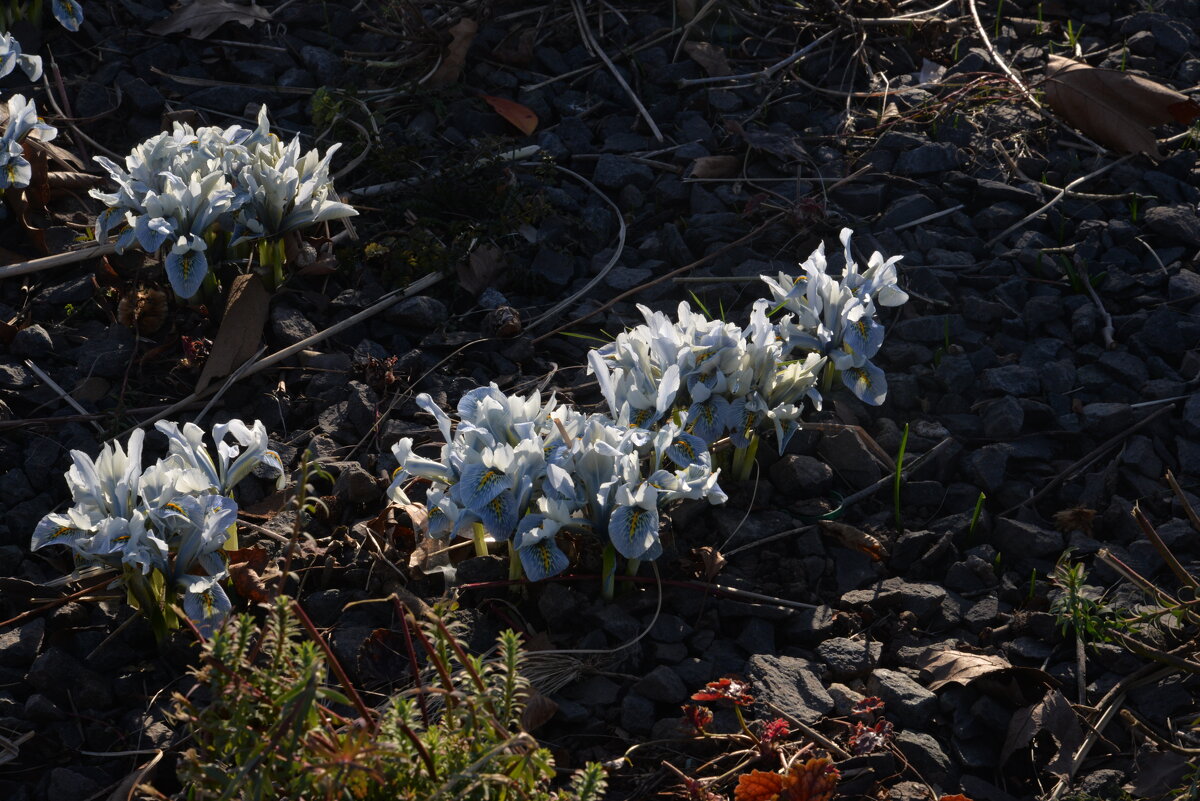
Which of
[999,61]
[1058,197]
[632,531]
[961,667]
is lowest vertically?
[961,667]

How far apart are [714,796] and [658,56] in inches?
139

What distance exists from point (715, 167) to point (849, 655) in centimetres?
223

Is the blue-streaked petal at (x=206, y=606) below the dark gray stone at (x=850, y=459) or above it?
below

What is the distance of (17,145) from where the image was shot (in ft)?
12.4

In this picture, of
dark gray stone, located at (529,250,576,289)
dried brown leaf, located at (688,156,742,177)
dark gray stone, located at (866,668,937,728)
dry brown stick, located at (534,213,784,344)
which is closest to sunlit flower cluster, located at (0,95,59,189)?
dark gray stone, located at (529,250,576,289)

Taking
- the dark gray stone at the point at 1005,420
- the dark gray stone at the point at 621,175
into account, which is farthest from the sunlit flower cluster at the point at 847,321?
the dark gray stone at the point at 621,175

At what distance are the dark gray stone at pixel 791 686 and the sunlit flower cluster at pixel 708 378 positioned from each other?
60cm

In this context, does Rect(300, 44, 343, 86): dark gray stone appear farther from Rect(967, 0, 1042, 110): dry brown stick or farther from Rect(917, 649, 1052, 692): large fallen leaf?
Rect(917, 649, 1052, 692): large fallen leaf

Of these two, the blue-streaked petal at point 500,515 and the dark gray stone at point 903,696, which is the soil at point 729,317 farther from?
the blue-streaked petal at point 500,515

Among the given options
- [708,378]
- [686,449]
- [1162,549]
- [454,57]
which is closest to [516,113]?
[454,57]

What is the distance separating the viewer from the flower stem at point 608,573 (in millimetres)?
2766

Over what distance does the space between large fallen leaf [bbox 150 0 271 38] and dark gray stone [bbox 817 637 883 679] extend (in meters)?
3.80

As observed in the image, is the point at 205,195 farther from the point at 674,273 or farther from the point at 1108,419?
the point at 1108,419

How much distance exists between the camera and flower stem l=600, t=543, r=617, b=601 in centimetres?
277
